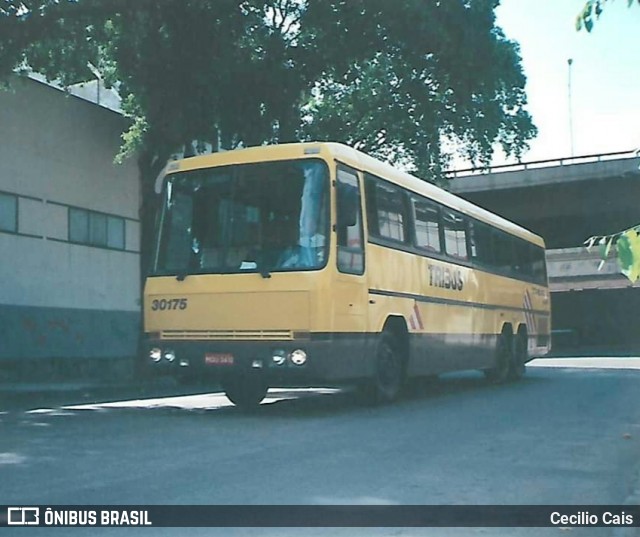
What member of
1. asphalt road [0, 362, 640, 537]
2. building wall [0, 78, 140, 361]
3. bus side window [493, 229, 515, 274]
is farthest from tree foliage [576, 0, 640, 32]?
building wall [0, 78, 140, 361]

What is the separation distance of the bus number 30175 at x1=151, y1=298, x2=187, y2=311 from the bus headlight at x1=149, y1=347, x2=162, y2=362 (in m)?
0.53

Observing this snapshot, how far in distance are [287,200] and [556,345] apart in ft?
146

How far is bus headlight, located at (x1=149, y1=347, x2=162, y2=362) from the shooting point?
1204 centimetres

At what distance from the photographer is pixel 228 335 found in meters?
11.7

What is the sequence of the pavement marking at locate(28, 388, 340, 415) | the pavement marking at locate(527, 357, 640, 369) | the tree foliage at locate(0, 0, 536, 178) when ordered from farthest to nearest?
the pavement marking at locate(527, 357, 640, 369) → the tree foliage at locate(0, 0, 536, 178) → the pavement marking at locate(28, 388, 340, 415)

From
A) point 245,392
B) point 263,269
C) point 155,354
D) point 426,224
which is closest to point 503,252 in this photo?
point 426,224

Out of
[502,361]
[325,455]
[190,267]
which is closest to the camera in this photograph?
[325,455]

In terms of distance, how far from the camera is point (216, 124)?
19.9 metres

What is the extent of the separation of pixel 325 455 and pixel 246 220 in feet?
12.6

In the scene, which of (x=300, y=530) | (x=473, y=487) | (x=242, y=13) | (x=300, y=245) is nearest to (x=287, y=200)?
(x=300, y=245)

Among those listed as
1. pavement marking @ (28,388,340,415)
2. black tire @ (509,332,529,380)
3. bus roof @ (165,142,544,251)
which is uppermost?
bus roof @ (165,142,544,251)

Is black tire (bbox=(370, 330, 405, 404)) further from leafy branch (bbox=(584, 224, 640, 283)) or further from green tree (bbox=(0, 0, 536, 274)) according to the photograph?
leafy branch (bbox=(584, 224, 640, 283))

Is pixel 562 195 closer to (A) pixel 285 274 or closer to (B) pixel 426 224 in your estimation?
(B) pixel 426 224

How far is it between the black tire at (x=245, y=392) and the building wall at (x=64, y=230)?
9.68 meters
